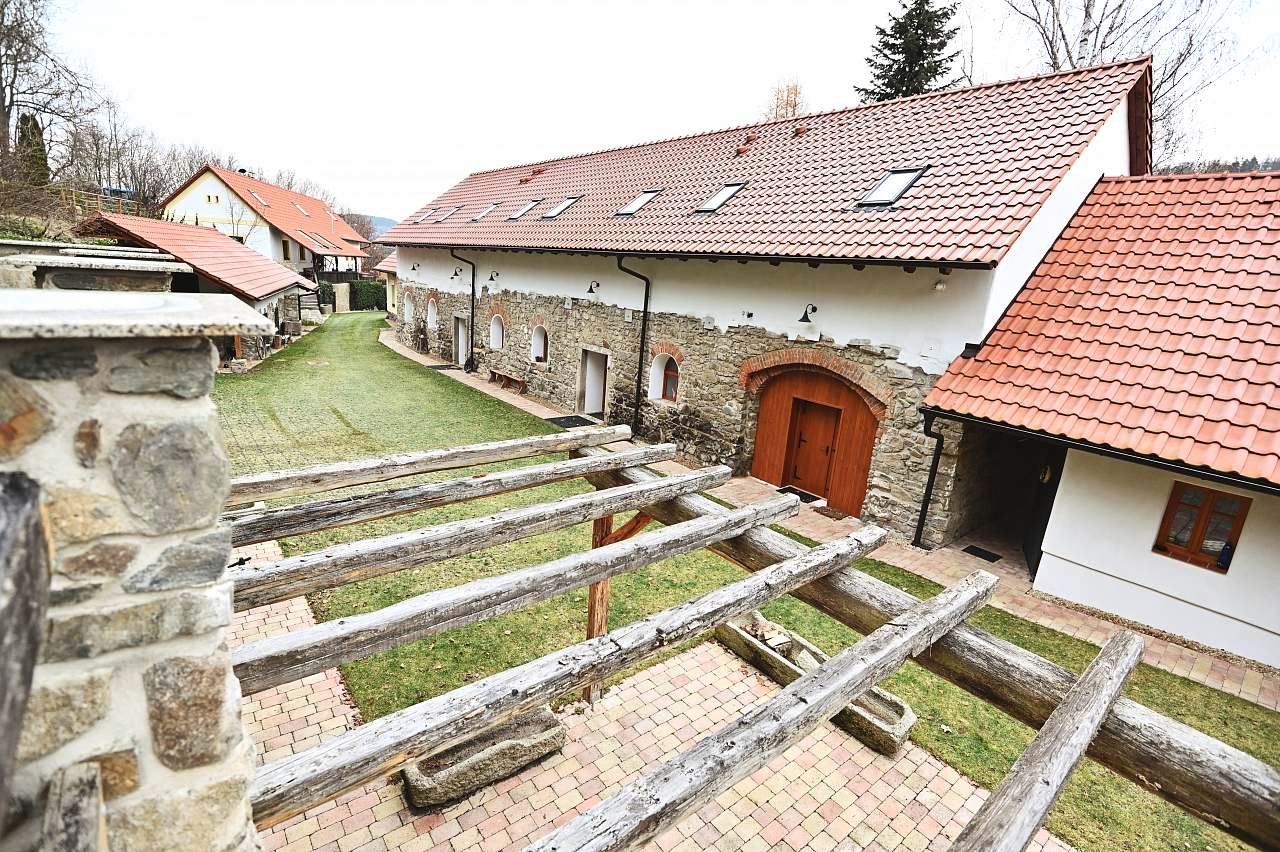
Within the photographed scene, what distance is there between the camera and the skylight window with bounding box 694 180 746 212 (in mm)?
11719

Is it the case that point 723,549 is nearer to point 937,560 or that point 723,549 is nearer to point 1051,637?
point 1051,637

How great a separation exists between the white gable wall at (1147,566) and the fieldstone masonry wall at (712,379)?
1400 millimetres

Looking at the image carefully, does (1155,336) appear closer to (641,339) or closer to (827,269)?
(827,269)

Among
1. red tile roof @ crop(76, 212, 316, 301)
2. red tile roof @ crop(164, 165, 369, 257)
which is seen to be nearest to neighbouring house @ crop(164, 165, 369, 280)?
red tile roof @ crop(164, 165, 369, 257)

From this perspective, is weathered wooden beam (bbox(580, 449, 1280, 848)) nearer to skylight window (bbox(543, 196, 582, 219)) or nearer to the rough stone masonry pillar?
Result: the rough stone masonry pillar

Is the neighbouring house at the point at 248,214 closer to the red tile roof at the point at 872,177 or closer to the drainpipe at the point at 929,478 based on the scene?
the red tile roof at the point at 872,177

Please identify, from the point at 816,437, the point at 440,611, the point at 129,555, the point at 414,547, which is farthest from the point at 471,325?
the point at 129,555

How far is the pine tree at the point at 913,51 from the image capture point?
19844 mm

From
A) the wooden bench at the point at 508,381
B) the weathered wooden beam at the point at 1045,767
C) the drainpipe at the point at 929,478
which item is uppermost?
the weathered wooden beam at the point at 1045,767

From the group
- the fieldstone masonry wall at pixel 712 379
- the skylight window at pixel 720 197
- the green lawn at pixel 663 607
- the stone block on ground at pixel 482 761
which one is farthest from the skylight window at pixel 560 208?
the stone block on ground at pixel 482 761

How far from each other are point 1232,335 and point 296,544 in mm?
11190

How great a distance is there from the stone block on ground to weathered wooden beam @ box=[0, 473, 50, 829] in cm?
345

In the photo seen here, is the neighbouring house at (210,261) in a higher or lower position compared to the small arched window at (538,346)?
higher

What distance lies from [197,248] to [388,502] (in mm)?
17948
